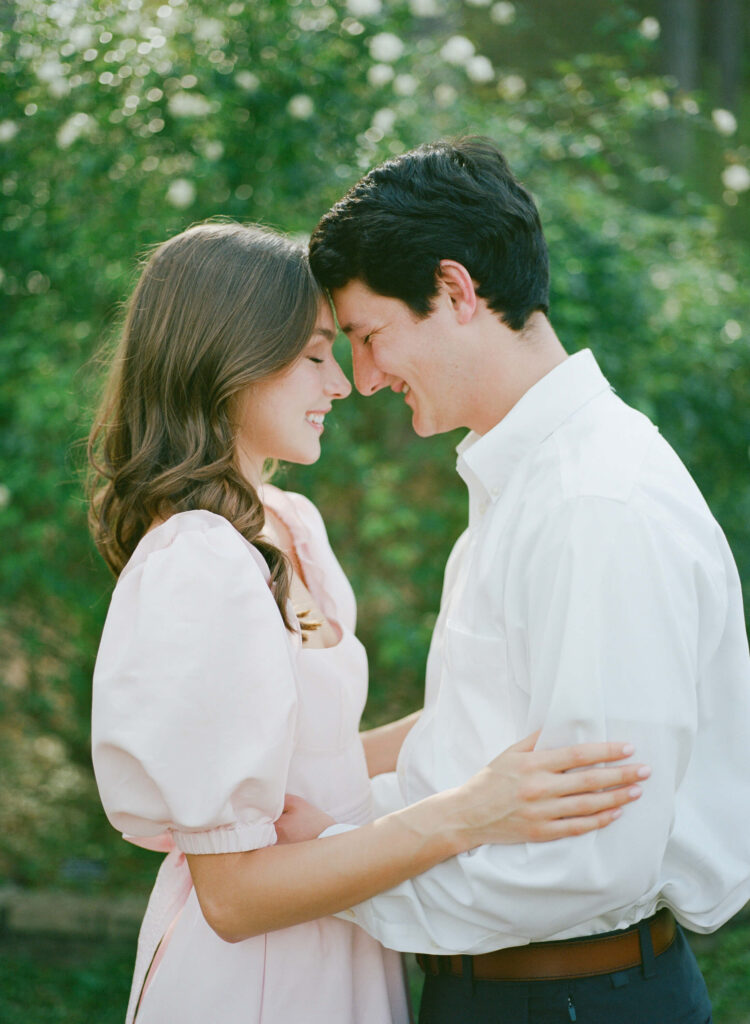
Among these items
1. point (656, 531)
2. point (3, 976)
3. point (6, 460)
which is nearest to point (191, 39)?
point (6, 460)

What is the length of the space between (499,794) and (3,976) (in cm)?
302

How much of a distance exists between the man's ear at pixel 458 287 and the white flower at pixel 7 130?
234 cm

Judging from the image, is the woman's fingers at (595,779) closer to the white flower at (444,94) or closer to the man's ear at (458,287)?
the man's ear at (458,287)

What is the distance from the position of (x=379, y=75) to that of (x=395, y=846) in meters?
2.93

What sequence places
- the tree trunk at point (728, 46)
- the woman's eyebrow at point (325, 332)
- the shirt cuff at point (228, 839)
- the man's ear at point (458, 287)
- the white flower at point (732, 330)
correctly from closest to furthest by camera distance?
the shirt cuff at point (228, 839) < the man's ear at point (458, 287) < the woman's eyebrow at point (325, 332) < the white flower at point (732, 330) < the tree trunk at point (728, 46)

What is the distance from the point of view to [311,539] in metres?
2.33

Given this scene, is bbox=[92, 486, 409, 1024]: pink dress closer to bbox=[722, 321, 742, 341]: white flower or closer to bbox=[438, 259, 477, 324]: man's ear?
bbox=[438, 259, 477, 324]: man's ear

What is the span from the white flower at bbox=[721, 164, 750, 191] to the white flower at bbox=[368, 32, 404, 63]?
199 cm

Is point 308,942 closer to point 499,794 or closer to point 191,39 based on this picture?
point 499,794

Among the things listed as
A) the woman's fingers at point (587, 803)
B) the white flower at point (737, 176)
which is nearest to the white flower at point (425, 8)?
the white flower at point (737, 176)

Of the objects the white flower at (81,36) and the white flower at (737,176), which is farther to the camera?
the white flower at (737,176)

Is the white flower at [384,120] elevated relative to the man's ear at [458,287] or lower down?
lower down

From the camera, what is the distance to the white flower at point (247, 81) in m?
3.47

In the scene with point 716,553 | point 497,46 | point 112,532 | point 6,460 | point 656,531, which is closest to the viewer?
point 656,531
